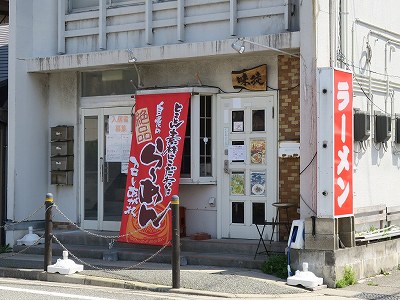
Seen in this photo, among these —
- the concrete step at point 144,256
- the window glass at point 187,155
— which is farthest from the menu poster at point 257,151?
the concrete step at point 144,256

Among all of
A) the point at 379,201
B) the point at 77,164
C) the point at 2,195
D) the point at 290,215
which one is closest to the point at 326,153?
the point at 290,215

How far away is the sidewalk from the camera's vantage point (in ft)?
40.1

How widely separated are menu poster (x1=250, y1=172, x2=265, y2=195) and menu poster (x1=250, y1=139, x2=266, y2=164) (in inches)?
9.3

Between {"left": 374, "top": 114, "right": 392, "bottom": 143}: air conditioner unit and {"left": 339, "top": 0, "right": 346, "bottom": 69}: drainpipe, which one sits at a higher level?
{"left": 339, "top": 0, "right": 346, "bottom": 69}: drainpipe

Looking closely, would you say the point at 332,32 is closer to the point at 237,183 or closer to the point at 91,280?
the point at 237,183

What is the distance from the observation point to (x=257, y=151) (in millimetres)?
15141

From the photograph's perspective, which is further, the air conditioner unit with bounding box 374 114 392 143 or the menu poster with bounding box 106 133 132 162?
the menu poster with bounding box 106 133 132 162

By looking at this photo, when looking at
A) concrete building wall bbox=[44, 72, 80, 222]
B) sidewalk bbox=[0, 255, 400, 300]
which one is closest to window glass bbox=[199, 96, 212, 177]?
sidewalk bbox=[0, 255, 400, 300]

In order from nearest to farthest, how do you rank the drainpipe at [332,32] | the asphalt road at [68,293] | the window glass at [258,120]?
1. the asphalt road at [68,293]
2. the drainpipe at [332,32]
3. the window glass at [258,120]

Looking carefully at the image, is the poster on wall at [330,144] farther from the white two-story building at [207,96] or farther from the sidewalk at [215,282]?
the sidewalk at [215,282]

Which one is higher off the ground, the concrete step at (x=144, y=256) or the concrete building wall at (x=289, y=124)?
the concrete building wall at (x=289, y=124)

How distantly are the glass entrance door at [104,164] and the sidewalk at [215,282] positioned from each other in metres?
2.40

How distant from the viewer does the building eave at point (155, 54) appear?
555 inches

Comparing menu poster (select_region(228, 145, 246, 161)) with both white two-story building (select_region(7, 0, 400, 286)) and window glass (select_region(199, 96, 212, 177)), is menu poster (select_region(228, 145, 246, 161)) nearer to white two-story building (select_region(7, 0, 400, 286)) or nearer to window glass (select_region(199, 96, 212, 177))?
white two-story building (select_region(7, 0, 400, 286))
